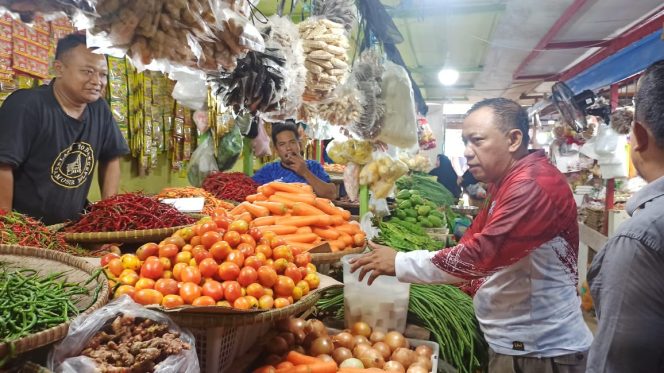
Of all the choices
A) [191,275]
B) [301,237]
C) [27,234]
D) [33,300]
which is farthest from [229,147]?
[33,300]

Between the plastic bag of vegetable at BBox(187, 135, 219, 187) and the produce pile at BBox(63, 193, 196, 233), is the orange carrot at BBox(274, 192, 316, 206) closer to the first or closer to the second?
the produce pile at BBox(63, 193, 196, 233)

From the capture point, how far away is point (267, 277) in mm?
1667

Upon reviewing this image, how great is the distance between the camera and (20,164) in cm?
274

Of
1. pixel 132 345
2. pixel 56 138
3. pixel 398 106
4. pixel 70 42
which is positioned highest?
pixel 70 42

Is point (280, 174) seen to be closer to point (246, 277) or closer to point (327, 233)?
point (327, 233)

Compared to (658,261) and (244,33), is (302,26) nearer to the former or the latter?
(244,33)

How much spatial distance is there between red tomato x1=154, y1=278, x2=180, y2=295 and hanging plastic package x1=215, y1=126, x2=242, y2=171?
124 inches

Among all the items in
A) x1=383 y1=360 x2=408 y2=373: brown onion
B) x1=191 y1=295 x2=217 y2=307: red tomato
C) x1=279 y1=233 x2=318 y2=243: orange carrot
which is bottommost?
x1=383 y1=360 x2=408 y2=373: brown onion

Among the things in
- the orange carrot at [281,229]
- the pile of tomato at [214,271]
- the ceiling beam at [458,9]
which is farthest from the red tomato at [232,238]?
the ceiling beam at [458,9]

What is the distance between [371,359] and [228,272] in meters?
0.73

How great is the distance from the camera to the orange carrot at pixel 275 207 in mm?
2676

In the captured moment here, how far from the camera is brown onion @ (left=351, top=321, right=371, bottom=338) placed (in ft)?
6.93

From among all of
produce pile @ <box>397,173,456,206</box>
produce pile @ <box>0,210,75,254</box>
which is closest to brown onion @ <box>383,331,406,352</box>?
produce pile @ <box>0,210,75,254</box>

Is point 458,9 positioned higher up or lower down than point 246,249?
higher up
